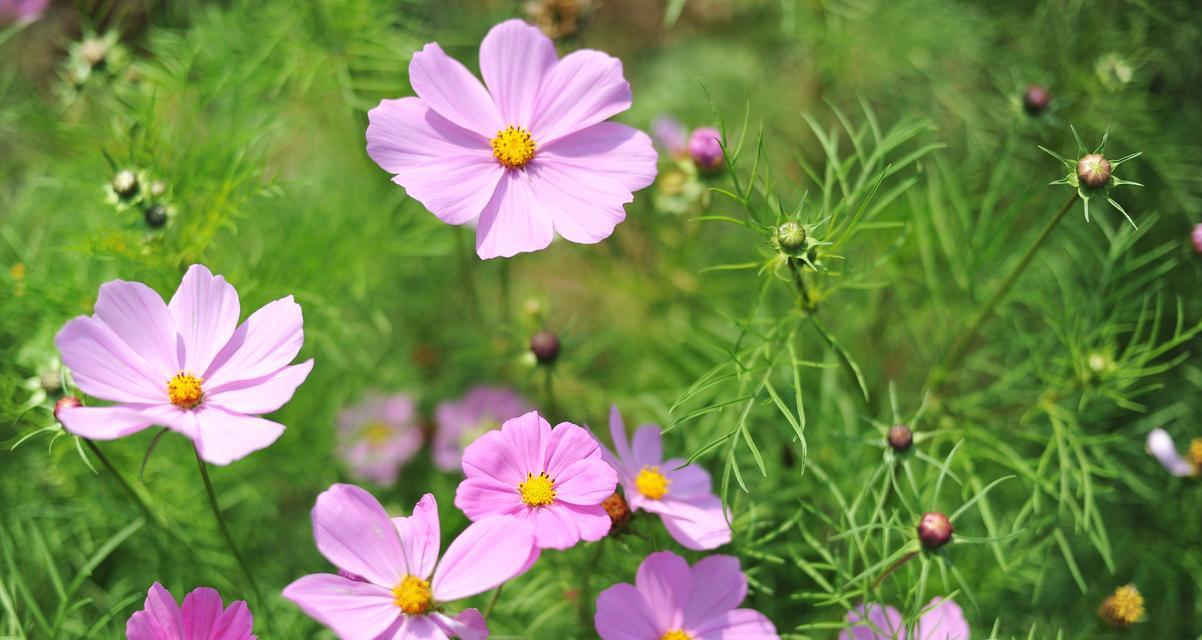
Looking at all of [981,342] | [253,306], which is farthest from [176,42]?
[981,342]

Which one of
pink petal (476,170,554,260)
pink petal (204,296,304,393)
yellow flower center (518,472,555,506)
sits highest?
pink petal (476,170,554,260)

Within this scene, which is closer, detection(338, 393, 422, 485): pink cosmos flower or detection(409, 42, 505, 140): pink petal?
detection(409, 42, 505, 140): pink petal

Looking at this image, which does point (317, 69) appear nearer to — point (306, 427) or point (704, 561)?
point (306, 427)

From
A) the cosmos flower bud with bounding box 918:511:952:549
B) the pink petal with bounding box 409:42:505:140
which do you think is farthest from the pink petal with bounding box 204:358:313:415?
the cosmos flower bud with bounding box 918:511:952:549

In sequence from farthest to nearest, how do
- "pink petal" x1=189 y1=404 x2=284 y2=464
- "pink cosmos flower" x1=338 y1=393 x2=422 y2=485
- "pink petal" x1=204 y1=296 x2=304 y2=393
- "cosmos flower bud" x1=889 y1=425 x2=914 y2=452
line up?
"pink cosmos flower" x1=338 y1=393 x2=422 y2=485, "cosmos flower bud" x1=889 y1=425 x2=914 y2=452, "pink petal" x1=204 y1=296 x2=304 y2=393, "pink petal" x1=189 y1=404 x2=284 y2=464

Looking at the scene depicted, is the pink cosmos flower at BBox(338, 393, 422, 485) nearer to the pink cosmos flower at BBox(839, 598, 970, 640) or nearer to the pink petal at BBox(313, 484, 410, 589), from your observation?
the pink petal at BBox(313, 484, 410, 589)

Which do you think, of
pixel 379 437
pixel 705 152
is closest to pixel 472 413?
pixel 379 437

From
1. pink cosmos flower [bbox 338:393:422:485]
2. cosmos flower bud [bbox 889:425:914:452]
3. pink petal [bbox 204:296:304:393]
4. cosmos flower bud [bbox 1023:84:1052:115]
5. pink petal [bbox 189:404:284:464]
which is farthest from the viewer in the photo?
pink cosmos flower [bbox 338:393:422:485]
